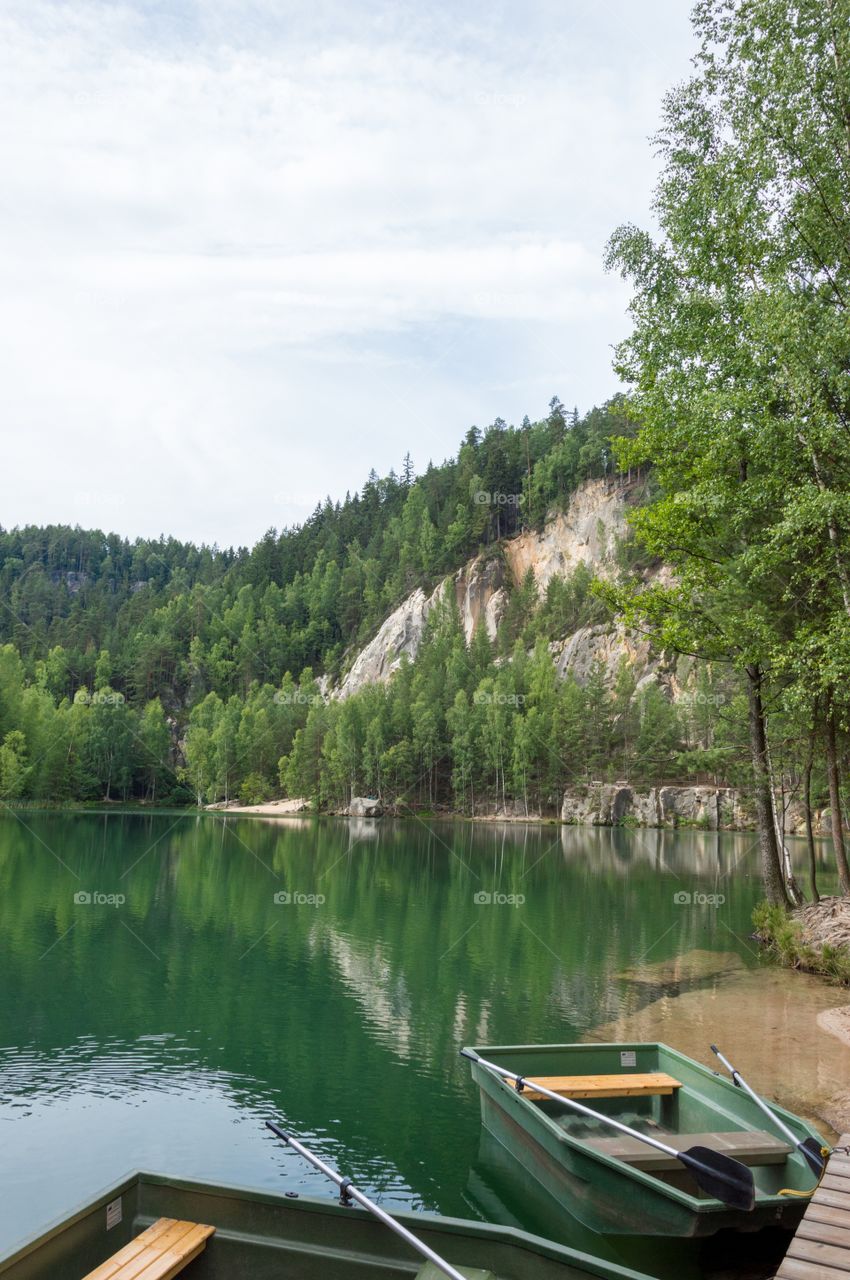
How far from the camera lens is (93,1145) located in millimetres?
11305

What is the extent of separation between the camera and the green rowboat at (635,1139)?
7992mm

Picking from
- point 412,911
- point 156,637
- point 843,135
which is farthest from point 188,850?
point 156,637

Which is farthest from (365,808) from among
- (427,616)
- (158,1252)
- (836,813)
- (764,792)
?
(158,1252)

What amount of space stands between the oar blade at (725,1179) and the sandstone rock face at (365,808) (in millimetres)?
96692

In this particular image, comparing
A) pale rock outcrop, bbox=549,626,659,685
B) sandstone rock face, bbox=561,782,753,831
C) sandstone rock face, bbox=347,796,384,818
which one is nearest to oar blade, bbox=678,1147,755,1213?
sandstone rock face, bbox=561,782,753,831

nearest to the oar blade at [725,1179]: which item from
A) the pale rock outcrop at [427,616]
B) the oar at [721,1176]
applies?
the oar at [721,1176]

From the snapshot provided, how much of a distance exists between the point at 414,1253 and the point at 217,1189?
1545 millimetres

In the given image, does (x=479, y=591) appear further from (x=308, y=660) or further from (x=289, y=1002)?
(x=289, y=1002)

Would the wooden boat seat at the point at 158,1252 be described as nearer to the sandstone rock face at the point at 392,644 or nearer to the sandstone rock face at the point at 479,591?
the sandstone rock face at the point at 392,644

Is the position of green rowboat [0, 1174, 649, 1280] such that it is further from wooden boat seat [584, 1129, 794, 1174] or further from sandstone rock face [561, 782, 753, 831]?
sandstone rock face [561, 782, 753, 831]

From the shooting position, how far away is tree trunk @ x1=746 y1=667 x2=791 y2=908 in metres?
23.4

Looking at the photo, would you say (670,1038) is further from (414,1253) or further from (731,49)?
(731,49)

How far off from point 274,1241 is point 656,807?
289 feet

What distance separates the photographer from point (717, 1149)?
28.6 feet
